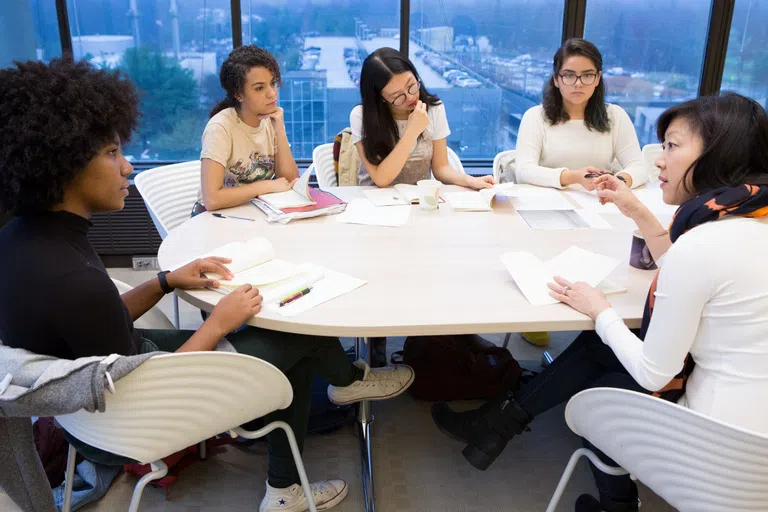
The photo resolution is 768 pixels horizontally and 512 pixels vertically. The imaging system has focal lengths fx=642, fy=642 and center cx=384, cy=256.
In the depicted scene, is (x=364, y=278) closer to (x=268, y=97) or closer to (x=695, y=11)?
(x=268, y=97)

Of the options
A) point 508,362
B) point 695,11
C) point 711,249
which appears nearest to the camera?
point 711,249

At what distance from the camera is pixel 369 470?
1984mm

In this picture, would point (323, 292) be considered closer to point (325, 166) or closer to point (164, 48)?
point (325, 166)

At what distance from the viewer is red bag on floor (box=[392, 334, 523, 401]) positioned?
237cm

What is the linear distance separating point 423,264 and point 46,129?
96 centimetres

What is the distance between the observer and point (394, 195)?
8.10 ft

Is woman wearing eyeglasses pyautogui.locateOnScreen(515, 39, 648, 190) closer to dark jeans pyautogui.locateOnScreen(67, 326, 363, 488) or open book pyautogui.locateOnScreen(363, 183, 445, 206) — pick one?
open book pyautogui.locateOnScreen(363, 183, 445, 206)

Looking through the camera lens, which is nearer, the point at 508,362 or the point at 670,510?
the point at 670,510

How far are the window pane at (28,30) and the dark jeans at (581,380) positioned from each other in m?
3.17

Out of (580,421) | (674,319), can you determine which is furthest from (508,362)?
(674,319)

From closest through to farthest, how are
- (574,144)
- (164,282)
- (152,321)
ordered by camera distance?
(164,282) < (152,321) < (574,144)

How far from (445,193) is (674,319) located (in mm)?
1357

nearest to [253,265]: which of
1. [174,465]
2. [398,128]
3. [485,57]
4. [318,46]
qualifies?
[174,465]

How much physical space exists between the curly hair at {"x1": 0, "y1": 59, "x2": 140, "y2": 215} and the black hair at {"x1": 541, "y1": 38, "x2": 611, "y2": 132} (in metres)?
1.87
